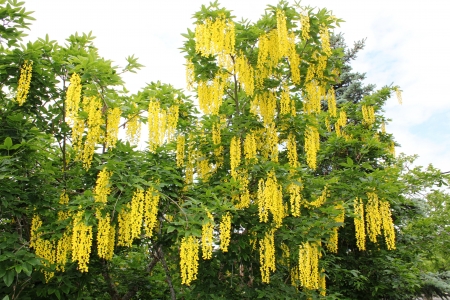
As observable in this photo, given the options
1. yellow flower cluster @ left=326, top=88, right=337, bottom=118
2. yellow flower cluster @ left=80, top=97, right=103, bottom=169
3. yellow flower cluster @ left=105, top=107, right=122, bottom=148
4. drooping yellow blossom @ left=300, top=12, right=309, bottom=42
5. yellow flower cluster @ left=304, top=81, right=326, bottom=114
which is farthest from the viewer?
yellow flower cluster @ left=326, top=88, right=337, bottom=118

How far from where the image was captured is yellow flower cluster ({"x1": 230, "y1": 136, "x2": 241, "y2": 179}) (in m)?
6.04

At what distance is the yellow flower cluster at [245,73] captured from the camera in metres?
6.45

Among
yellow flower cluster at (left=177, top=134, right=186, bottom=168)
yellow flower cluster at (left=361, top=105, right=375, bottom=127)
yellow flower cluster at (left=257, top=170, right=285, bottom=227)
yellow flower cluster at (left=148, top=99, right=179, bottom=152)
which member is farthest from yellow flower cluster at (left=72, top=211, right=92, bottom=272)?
yellow flower cluster at (left=361, top=105, right=375, bottom=127)

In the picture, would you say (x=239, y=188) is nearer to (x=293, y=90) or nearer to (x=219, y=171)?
(x=219, y=171)

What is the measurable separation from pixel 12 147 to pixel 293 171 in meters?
4.12

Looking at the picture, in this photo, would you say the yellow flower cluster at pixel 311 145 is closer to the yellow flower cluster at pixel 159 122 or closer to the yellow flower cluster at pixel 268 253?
the yellow flower cluster at pixel 268 253

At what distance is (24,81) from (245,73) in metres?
3.55

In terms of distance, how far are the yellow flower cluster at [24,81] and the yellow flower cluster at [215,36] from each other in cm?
265

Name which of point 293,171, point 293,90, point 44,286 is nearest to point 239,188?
point 293,171

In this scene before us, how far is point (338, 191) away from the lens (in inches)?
255

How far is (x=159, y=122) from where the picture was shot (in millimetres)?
5668

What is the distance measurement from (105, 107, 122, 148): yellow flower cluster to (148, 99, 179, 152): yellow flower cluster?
1.58ft

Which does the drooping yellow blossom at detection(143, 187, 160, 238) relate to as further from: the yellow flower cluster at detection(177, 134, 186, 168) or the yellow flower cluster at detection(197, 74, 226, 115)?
the yellow flower cluster at detection(197, 74, 226, 115)

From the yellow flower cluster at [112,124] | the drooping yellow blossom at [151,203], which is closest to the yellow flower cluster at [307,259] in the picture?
the drooping yellow blossom at [151,203]
